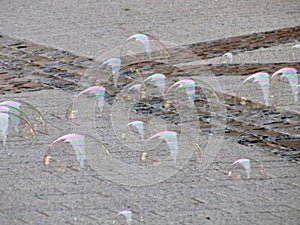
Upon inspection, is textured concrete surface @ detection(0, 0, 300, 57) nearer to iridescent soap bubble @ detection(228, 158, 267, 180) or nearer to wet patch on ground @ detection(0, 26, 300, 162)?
wet patch on ground @ detection(0, 26, 300, 162)

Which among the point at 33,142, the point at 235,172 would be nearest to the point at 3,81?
the point at 33,142

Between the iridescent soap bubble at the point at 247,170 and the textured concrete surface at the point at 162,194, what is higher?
the iridescent soap bubble at the point at 247,170

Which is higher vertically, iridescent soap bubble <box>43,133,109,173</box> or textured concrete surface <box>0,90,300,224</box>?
iridescent soap bubble <box>43,133,109,173</box>

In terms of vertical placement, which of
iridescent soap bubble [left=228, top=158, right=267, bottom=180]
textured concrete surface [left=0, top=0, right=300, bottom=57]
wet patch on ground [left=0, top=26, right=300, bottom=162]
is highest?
textured concrete surface [left=0, top=0, right=300, bottom=57]

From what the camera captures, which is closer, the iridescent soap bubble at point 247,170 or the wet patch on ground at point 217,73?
the iridescent soap bubble at point 247,170

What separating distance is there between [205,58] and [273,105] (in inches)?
60.4

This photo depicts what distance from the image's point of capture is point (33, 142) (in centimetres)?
623

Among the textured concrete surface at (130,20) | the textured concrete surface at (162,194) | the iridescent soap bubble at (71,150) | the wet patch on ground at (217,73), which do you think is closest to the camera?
the textured concrete surface at (162,194)

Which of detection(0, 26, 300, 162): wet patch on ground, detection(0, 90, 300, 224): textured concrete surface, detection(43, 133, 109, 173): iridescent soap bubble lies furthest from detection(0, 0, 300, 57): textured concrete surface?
detection(43, 133, 109, 173): iridescent soap bubble

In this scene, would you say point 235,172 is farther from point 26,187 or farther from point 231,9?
point 231,9

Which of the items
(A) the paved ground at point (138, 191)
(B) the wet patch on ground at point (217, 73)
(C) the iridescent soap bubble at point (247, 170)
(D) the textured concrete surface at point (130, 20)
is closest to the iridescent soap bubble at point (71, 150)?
(A) the paved ground at point (138, 191)

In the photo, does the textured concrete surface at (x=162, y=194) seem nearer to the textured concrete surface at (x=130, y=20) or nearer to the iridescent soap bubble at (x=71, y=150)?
the iridescent soap bubble at (x=71, y=150)

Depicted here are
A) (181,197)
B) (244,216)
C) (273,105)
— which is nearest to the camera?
(244,216)

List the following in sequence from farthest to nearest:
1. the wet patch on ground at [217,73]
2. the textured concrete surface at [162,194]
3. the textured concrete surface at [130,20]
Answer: the textured concrete surface at [130,20] → the wet patch on ground at [217,73] → the textured concrete surface at [162,194]
